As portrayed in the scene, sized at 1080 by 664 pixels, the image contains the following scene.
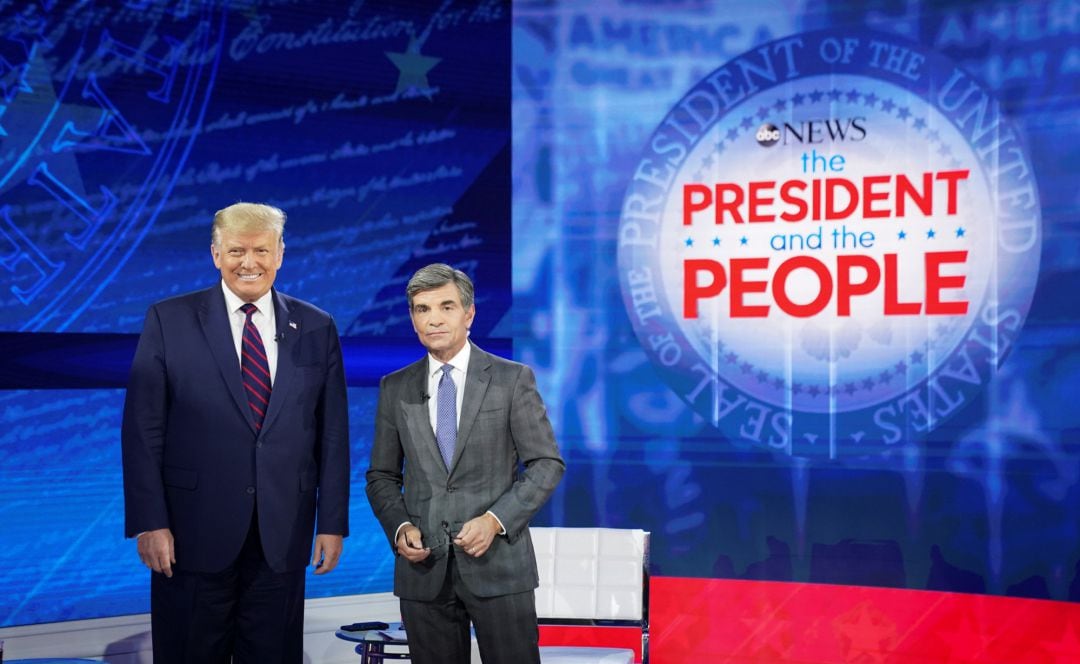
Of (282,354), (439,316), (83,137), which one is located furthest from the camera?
(83,137)

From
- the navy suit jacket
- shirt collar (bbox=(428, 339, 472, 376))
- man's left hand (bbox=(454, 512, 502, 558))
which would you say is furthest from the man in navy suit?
man's left hand (bbox=(454, 512, 502, 558))

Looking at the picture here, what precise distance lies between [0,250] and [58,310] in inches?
11.0

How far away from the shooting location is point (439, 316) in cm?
262

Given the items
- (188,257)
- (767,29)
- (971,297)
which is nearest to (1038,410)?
(971,297)

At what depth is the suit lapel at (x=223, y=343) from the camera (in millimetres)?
2668

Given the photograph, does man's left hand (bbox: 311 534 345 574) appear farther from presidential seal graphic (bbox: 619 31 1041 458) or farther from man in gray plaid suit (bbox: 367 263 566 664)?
presidential seal graphic (bbox: 619 31 1041 458)

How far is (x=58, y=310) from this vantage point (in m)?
3.90

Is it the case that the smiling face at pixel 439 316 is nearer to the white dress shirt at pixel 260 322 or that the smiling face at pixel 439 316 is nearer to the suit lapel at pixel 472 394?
the suit lapel at pixel 472 394

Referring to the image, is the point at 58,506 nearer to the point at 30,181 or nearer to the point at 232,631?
the point at 30,181

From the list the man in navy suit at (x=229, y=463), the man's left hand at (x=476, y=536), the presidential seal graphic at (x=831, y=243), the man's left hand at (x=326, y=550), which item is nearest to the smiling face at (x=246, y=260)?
the man in navy suit at (x=229, y=463)

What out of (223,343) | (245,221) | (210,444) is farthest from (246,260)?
(210,444)

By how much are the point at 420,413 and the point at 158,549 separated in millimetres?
701

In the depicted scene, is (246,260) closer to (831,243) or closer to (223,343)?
(223,343)

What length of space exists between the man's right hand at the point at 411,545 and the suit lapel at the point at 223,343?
46cm
